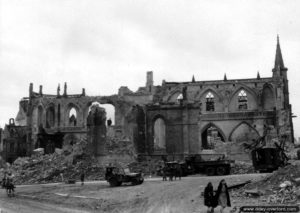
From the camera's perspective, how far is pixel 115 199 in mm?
19797

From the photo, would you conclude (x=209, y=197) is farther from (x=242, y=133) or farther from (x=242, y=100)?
(x=242, y=100)

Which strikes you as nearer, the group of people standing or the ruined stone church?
the group of people standing

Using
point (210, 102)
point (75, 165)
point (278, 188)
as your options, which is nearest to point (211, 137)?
point (210, 102)

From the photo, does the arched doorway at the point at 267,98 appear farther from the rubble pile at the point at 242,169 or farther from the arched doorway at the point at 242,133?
the rubble pile at the point at 242,169

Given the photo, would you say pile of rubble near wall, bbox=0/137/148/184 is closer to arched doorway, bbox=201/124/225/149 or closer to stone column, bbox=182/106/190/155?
stone column, bbox=182/106/190/155

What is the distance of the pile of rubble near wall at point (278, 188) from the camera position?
15445 millimetres

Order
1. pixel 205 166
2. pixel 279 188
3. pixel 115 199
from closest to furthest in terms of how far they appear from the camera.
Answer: pixel 279 188 → pixel 115 199 → pixel 205 166

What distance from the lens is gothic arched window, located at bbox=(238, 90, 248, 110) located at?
57688 mm

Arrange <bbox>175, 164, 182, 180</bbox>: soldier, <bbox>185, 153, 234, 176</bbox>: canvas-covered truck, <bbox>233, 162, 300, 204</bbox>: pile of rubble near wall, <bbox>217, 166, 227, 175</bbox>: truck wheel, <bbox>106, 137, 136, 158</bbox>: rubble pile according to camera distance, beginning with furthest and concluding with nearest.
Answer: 1. <bbox>106, 137, 136, 158</bbox>: rubble pile
2. <bbox>185, 153, 234, 176</bbox>: canvas-covered truck
3. <bbox>217, 166, 227, 175</bbox>: truck wheel
4. <bbox>175, 164, 182, 180</bbox>: soldier
5. <bbox>233, 162, 300, 204</bbox>: pile of rubble near wall

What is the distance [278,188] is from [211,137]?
42.4 metres

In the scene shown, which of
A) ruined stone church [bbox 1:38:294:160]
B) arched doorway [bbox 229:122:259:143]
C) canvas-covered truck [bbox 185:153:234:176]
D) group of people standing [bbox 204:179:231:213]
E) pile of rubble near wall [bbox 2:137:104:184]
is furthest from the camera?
arched doorway [bbox 229:122:259:143]

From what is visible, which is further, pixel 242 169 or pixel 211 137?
pixel 211 137

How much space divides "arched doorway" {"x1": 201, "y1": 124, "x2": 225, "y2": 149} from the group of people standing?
126 feet

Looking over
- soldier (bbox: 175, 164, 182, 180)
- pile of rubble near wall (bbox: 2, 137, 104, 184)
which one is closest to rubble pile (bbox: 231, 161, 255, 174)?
soldier (bbox: 175, 164, 182, 180)
